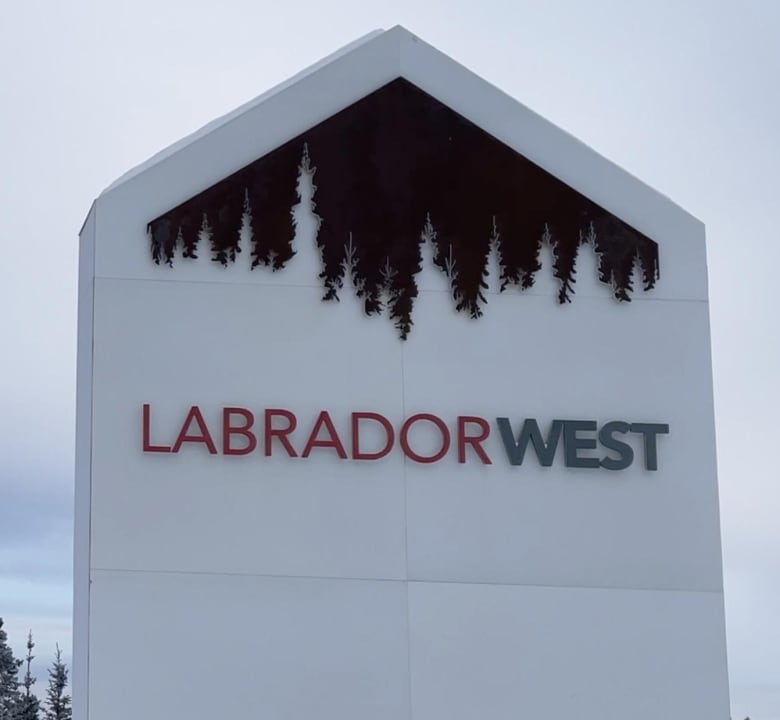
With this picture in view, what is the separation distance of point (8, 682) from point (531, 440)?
109 ft

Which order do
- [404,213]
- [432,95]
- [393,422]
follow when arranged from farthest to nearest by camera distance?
[432,95] < [404,213] < [393,422]

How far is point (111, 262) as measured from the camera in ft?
49.6

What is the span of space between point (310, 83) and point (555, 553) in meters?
4.36

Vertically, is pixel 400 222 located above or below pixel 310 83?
below

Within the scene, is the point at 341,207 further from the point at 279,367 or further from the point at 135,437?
the point at 135,437

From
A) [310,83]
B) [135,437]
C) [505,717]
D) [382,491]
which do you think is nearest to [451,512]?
[382,491]

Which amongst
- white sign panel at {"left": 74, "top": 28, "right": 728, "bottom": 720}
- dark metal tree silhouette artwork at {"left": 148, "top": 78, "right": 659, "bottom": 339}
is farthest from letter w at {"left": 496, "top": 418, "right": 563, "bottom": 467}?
dark metal tree silhouette artwork at {"left": 148, "top": 78, "right": 659, "bottom": 339}

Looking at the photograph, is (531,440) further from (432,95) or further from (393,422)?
(432,95)

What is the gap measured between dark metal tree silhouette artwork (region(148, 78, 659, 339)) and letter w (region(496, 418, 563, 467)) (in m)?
1.05

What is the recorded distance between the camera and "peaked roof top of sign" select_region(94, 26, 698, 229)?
620 inches

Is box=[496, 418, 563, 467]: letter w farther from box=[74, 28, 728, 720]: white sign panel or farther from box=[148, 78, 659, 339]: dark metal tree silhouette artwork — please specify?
box=[148, 78, 659, 339]: dark metal tree silhouette artwork

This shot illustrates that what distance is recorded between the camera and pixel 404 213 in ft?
52.0

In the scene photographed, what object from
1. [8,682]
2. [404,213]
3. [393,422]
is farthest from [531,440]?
[8,682]

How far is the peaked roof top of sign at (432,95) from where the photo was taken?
51.6ft
